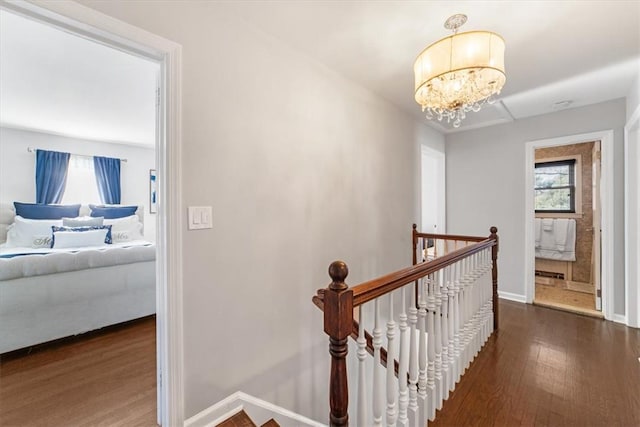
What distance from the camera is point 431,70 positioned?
62.9 inches

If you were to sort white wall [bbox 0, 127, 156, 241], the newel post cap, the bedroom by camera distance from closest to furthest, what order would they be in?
the newel post cap → the bedroom → white wall [bbox 0, 127, 156, 241]

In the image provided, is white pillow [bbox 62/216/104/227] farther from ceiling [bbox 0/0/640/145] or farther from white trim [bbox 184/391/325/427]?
white trim [bbox 184/391/325/427]

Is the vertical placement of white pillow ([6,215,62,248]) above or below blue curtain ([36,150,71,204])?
below

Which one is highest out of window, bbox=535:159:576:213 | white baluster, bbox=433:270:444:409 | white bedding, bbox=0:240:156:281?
window, bbox=535:159:576:213

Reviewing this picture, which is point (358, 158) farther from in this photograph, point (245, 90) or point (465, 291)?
point (465, 291)

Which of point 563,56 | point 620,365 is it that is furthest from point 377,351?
point 563,56

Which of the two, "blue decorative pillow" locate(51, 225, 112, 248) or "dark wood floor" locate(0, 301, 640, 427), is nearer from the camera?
"dark wood floor" locate(0, 301, 640, 427)

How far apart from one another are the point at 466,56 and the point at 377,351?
5.22 ft

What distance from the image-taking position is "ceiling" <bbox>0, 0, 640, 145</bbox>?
1.63 metres

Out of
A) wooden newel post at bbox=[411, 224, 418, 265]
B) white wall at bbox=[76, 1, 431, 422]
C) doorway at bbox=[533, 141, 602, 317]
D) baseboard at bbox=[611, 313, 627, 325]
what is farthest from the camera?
doorway at bbox=[533, 141, 602, 317]

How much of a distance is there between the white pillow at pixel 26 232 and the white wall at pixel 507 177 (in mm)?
6197

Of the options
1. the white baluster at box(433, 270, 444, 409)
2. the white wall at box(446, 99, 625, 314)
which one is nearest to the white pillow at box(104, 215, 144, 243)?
the white baluster at box(433, 270, 444, 409)

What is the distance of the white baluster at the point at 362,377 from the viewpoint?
42.3 inches

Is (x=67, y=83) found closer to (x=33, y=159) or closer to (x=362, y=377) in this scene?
(x=33, y=159)
